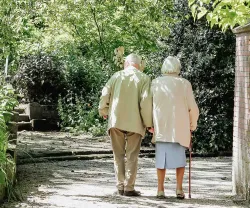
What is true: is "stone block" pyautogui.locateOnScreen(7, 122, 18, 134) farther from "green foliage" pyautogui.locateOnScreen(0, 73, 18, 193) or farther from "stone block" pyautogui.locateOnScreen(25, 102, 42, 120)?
"stone block" pyautogui.locateOnScreen(25, 102, 42, 120)

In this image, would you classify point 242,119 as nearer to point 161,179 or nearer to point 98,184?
point 161,179

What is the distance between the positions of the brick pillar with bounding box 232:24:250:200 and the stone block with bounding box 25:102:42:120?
396 inches

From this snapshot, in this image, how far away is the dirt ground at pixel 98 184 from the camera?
6.77 metres

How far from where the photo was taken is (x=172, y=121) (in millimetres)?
7109

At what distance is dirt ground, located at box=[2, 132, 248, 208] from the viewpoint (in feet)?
22.2

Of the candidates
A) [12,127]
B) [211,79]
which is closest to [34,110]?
[211,79]

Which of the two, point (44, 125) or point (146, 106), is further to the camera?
point (44, 125)

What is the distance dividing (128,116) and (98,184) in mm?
1609

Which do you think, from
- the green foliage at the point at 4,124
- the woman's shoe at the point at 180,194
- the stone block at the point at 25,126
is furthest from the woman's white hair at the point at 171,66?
the stone block at the point at 25,126

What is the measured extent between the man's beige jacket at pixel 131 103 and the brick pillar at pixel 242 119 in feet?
3.60

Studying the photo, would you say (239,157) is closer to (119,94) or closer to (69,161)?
(119,94)

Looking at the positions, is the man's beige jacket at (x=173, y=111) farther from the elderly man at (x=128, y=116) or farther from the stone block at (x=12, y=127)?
the stone block at (x=12, y=127)

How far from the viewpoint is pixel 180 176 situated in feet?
23.5

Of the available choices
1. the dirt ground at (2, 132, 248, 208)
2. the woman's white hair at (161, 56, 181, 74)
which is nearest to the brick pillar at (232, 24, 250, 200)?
the dirt ground at (2, 132, 248, 208)
